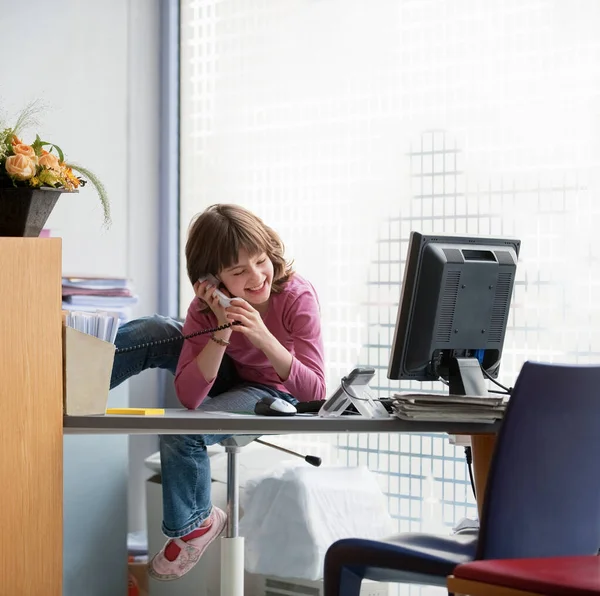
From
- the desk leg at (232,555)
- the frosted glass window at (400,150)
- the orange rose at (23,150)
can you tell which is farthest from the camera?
the frosted glass window at (400,150)

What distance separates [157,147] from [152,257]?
1.51ft

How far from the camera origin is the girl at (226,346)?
7.78 feet

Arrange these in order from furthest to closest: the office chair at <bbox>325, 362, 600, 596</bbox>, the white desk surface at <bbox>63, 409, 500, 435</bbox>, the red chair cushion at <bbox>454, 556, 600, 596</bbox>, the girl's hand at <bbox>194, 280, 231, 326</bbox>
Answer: the girl's hand at <bbox>194, 280, 231, 326</bbox>
the white desk surface at <bbox>63, 409, 500, 435</bbox>
the office chair at <bbox>325, 362, 600, 596</bbox>
the red chair cushion at <bbox>454, 556, 600, 596</bbox>

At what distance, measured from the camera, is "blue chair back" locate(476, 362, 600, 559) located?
1715 mm

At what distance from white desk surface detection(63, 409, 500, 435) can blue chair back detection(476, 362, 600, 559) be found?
0.21 m

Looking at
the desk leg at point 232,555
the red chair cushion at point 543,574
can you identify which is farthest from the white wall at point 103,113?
the red chair cushion at point 543,574

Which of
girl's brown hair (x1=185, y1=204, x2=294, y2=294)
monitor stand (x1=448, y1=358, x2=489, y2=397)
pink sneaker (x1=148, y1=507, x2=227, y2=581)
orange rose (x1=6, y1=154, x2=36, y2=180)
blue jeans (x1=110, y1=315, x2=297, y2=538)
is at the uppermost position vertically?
orange rose (x1=6, y1=154, x2=36, y2=180)

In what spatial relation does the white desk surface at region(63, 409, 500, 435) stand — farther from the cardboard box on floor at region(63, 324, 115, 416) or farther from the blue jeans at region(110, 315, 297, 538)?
the blue jeans at region(110, 315, 297, 538)

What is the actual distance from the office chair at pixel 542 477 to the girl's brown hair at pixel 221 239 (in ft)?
2.88

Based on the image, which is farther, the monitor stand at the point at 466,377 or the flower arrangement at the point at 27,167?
the monitor stand at the point at 466,377

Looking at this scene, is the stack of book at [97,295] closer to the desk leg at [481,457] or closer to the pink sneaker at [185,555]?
the pink sneaker at [185,555]

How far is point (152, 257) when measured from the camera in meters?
3.99

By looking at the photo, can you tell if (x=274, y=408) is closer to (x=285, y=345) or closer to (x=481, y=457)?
(x=481, y=457)

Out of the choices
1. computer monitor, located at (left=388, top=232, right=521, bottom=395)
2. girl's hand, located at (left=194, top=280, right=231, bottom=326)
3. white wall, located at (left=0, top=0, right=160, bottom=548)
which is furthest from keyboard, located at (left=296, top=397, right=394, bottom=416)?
white wall, located at (left=0, top=0, right=160, bottom=548)
